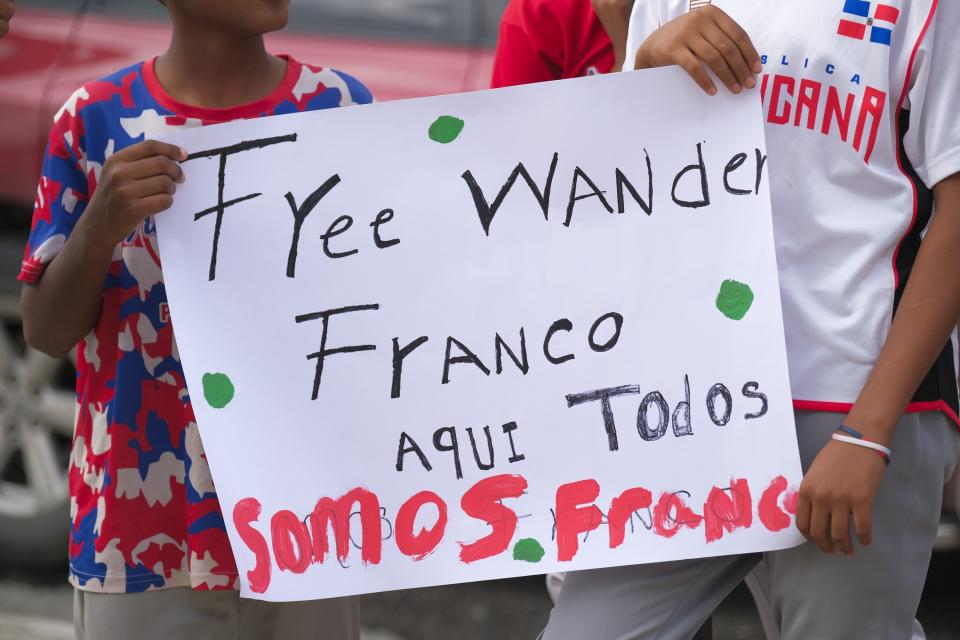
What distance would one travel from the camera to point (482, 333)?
183 centimetres

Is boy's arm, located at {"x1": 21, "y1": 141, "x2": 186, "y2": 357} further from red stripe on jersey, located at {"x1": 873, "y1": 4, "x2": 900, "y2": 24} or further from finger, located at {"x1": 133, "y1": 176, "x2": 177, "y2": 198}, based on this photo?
red stripe on jersey, located at {"x1": 873, "y1": 4, "x2": 900, "y2": 24}

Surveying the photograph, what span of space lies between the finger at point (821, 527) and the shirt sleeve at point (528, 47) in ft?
3.37

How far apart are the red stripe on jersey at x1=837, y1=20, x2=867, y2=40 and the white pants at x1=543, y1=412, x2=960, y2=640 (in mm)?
490

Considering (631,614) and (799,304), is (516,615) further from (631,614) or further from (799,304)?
(799,304)

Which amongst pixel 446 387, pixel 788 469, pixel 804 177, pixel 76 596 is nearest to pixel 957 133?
pixel 804 177

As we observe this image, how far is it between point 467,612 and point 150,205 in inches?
78.4

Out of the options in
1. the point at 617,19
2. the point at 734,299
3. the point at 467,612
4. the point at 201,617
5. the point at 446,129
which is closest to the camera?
the point at 734,299

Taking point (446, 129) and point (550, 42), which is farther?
point (550, 42)

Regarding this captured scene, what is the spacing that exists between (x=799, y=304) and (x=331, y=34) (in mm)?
2042

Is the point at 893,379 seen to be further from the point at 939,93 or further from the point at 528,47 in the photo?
the point at 528,47

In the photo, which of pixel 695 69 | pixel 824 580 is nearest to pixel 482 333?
pixel 695 69

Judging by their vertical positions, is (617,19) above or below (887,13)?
above

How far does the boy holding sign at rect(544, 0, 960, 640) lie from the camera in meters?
1.66

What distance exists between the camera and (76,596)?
203cm
